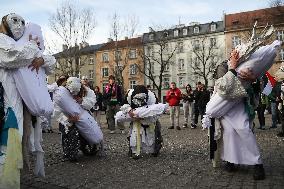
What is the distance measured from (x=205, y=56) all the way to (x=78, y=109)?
2181 inches

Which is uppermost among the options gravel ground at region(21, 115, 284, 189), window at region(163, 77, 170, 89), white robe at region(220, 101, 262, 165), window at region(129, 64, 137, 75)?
window at region(129, 64, 137, 75)

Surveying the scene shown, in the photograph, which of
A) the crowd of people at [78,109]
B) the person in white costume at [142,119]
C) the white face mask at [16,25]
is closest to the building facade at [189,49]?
the person in white costume at [142,119]

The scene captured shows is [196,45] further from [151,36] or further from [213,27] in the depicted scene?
[151,36]

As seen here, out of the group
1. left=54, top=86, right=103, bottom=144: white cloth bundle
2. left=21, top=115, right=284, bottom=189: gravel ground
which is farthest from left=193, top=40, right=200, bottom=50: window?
left=54, top=86, right=103, bottom=144: white cloth bundle

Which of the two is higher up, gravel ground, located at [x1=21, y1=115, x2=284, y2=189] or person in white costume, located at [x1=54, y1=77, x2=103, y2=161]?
person in white costume, located at [x1=54, y1=77, x2=103, y2=161]

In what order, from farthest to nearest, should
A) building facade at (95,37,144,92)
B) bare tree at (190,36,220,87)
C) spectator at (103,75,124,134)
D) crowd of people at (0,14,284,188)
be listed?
building facade at (95,37,144,92)
bare tree at (190,36,220,87)
spectator at (103,75,124,134)
crowd of people at (0,14,284,188)

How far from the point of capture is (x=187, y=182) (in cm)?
548

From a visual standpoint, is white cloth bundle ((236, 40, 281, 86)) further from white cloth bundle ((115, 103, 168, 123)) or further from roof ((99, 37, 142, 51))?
roof ((99, 37, 142, 51))

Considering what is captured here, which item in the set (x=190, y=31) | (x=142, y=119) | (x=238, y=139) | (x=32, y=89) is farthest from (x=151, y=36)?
(x=32, y=89)

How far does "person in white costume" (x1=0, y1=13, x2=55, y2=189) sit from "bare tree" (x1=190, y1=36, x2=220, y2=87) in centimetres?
5369

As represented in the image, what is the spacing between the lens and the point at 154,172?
20.5 ft

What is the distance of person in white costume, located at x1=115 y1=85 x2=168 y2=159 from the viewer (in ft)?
24.7

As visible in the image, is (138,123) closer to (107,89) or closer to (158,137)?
(158,137)

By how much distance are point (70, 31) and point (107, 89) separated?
24760 millimetres
